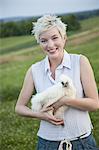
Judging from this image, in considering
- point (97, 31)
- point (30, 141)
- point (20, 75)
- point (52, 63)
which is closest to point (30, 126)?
point (30, 141)

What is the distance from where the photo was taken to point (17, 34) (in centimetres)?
214

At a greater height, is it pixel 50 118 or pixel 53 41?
pixel 53 41

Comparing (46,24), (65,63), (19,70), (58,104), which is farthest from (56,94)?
Answer: (19,70)

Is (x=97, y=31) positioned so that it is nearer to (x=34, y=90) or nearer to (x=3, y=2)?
(x=3, y=2)

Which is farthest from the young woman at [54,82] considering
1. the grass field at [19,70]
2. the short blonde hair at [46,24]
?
the grass field at [19,70]

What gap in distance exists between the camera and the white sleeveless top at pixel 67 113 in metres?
1.22

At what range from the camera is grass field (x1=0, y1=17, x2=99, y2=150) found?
2.00 metres

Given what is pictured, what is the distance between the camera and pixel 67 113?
1.23 metres

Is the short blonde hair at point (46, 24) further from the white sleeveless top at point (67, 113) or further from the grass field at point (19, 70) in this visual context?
the grass field at point (19, 70)

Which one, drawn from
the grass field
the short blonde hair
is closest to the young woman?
the short blonde hair

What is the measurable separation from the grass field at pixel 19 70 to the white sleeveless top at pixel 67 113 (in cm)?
72

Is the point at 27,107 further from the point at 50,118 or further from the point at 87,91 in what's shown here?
the point at 87,91

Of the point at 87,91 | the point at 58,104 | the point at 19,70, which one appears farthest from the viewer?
the point at 19,70

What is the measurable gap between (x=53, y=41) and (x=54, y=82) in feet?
0.56
